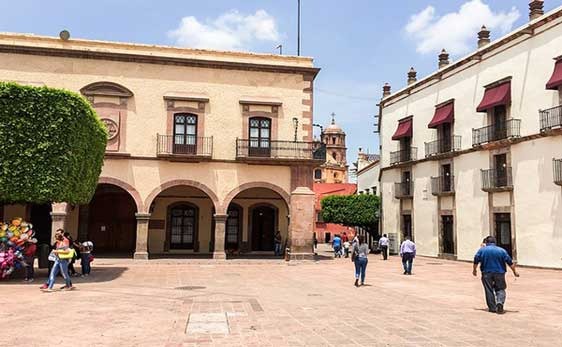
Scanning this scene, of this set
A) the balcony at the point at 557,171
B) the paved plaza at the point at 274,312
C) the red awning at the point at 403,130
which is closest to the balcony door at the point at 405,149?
the red awning at the point at 403,130

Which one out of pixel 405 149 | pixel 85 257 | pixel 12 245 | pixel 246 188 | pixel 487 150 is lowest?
pixel 85 257

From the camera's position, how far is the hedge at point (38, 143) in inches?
573

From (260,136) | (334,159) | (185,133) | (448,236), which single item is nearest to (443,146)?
(448,236)

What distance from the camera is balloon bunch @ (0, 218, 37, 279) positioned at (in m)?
14.3

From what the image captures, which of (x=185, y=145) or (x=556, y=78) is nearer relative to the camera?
(x=556, y=78)

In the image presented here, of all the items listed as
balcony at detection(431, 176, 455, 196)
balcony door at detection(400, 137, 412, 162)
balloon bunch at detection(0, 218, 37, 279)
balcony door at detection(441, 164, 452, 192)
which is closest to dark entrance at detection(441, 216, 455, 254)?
balcony at detection(431, 176, 455, 196)

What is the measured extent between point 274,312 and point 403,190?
23.7 m

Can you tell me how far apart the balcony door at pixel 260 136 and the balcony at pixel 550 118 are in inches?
480

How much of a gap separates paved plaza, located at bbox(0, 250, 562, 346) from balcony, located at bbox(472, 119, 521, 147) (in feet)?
29.0

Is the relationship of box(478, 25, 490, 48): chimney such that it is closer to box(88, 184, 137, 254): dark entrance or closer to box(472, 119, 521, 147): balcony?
box(472, 119, 521, 147): balcony

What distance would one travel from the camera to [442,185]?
2816 centimetres

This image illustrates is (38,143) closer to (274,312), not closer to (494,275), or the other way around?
(274,312)

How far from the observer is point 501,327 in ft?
27.3

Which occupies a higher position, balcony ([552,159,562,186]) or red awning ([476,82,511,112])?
red awning ([476,82,511,112])
